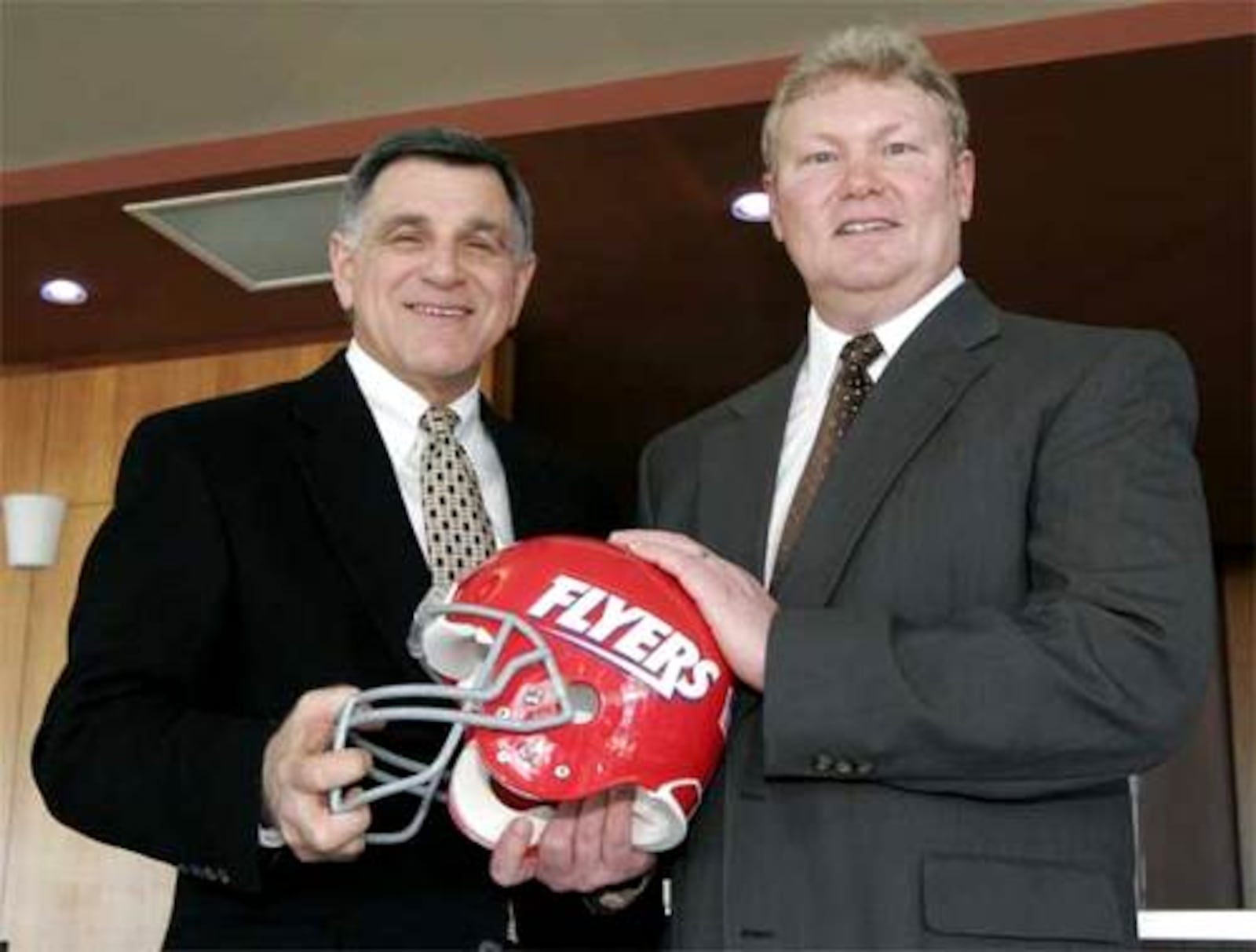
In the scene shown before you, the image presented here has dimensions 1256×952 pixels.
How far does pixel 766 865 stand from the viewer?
1.42m

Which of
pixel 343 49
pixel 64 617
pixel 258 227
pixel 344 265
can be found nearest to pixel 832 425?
pixel 344 265

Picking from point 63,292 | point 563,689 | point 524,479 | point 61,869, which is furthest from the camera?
point 61,869

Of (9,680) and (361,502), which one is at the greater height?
(9,680)

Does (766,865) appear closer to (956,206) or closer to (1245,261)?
(956,206)

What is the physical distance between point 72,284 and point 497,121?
6.13 ft

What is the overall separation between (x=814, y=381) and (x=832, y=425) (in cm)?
15

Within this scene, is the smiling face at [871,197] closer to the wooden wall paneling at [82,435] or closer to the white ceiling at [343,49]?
the white ceiling at [343,49]

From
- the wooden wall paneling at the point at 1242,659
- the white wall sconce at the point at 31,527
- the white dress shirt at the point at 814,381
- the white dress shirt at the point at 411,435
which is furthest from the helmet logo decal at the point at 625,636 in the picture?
the wooden wall paneling at the point at 1242,659

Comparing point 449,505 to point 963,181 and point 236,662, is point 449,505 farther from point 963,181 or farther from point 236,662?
point 963,181

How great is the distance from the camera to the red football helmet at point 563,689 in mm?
1255

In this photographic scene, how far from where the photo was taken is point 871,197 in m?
1.64

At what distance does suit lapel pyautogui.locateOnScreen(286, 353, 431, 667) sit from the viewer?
169cm

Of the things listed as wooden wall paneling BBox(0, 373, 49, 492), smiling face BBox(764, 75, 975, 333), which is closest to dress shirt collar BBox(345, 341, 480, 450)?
smiling face BBox(764, 75, 975, 333)

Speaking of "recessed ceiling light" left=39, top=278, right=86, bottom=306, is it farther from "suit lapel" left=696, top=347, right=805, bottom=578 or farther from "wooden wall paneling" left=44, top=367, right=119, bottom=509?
"suit lapel" left=696, top=347, right=805, bottom=578
